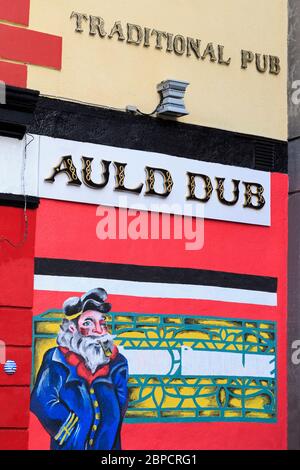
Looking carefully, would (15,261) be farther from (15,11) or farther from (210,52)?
(210,52)

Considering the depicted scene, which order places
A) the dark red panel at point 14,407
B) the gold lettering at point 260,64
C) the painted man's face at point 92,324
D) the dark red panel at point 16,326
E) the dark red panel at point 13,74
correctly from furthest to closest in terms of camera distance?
the gold lettering at point 260,64
the painted man's face at point 92,324
the dark red panel at point 13,74
the dark red panel at point 16,326
the dark red panel at point 14,407

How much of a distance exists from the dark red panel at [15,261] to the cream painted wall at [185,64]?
1.38m

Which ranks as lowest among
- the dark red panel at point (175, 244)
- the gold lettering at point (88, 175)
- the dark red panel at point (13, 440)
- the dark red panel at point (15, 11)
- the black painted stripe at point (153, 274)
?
the dark red panel at point (13, 440)

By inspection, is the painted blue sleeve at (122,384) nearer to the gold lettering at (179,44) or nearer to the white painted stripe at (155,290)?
the white painted stripe at (155,290)

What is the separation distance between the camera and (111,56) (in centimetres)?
1029

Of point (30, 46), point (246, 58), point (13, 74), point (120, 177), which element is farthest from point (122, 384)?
point (246, 58)

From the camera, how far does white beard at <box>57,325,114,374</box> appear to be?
967 centimetres

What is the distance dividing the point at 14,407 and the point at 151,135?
3.31 m

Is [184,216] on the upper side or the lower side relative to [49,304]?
upper

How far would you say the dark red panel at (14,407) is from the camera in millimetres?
9203

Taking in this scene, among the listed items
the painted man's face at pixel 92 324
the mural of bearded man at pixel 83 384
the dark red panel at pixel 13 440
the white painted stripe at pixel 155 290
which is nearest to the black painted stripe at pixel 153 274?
the white painted stripe at pixel 155 290

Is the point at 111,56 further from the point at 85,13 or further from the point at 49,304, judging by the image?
the point at 49,304
